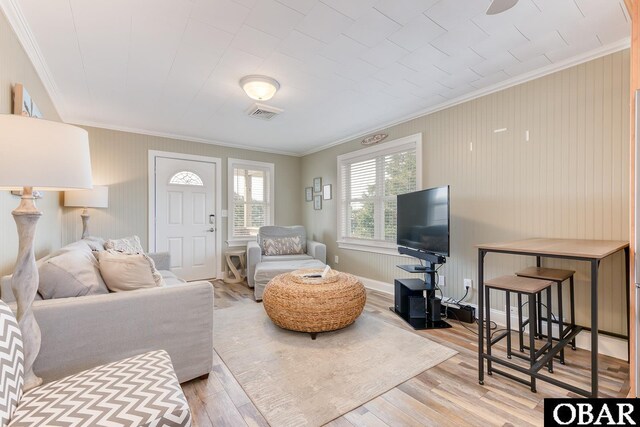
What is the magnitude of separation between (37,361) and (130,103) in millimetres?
2661

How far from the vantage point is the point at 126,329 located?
5.24ft

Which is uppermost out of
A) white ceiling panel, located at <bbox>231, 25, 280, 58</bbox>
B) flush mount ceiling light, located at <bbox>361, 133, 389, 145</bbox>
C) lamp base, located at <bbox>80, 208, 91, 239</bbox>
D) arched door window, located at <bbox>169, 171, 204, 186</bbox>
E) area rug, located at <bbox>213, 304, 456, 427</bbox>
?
white ceiling panel, located at <bbox>231, 25, 280, 58</bbox>

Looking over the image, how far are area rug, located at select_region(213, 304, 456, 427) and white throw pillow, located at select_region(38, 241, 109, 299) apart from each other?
103 centimetres

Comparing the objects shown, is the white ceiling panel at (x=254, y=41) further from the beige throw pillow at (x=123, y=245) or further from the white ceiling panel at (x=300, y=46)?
the beige throw pillow at (x=123, y=245)

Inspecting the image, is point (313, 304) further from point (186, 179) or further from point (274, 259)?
point (186, 179)

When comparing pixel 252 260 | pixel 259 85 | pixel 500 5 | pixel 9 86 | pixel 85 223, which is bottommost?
pixel 252 260

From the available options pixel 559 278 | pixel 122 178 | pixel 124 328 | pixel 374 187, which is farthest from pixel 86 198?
pixel 559 278

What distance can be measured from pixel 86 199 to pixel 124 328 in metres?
2.49

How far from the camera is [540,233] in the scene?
2.48m

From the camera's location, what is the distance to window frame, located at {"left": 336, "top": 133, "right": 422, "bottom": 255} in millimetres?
3459

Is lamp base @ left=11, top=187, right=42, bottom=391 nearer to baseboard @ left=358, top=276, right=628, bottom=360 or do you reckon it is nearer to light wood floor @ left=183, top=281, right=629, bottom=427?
A: light wood floor @ left=183, top=281, right=629, bottom=427

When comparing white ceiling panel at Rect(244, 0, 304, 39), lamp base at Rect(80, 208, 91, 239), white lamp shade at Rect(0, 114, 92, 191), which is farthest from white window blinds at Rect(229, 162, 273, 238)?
white lamp shade at Rect(0, 114, 92, 191)

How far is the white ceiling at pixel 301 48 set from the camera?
1721mm

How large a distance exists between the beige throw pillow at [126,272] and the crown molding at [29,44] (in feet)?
5.06
